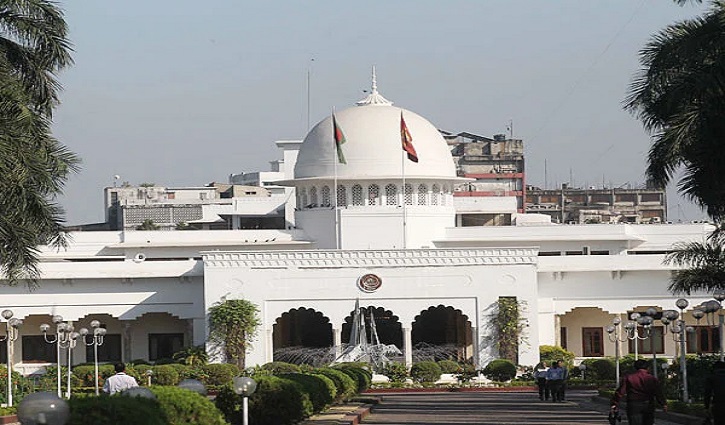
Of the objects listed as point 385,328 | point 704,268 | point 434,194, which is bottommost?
point 385,328

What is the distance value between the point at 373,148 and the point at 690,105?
28.5 metres

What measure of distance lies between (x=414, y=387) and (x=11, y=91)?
21599mm

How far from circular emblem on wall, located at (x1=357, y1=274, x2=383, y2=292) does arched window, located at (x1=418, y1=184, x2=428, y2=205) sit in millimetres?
5403

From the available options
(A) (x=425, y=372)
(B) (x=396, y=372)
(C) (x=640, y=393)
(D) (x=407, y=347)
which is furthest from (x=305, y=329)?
(C) (x=640, y=393)

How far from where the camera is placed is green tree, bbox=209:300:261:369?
50.5 metres

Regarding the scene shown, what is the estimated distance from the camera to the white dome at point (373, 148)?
5516cm

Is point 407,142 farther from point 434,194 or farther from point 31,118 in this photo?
point 31,118

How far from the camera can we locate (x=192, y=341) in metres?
53.1

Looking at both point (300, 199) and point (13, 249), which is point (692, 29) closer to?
point (13, 249)

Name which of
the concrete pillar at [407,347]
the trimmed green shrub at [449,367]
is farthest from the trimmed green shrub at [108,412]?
the concrete pillar at [407,347]

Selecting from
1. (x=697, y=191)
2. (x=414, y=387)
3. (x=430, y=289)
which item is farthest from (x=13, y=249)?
(x=430, y=289)

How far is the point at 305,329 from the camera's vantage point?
185ft

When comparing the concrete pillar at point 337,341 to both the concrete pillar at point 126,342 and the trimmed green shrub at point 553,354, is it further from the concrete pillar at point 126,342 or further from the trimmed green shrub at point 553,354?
the concrete pillar at point 126,342

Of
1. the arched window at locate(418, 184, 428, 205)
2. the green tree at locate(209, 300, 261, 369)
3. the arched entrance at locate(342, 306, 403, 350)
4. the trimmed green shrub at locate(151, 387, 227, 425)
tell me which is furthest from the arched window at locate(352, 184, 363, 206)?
the trimmed green shrub at locate(151, 387, 227, 425)
